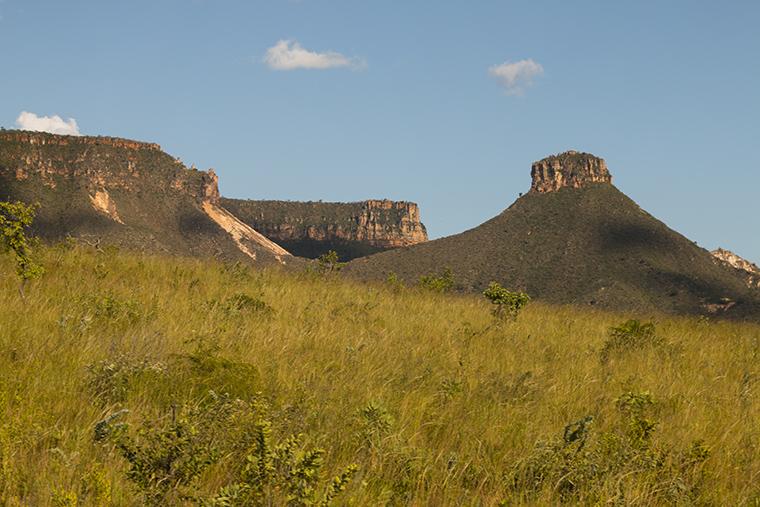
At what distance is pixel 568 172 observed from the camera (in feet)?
393

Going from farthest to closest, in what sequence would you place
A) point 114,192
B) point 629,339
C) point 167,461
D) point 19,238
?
point 114,192, point 629,339, point 19,238, point 167,461

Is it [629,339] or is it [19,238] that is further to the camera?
[629,339]

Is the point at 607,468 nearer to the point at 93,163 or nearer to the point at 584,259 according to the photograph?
the point at 584,259

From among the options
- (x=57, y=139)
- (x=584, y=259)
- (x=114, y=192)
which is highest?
(x=57, y=139)

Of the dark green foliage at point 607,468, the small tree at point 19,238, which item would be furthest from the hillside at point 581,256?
the dark green foliage at point 607,468

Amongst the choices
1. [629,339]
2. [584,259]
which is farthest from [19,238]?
[584,259]

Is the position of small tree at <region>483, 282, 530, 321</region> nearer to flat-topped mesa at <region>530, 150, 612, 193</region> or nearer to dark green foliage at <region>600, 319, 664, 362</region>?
dark green foliage at <region>600, 319, 664, 362</region>

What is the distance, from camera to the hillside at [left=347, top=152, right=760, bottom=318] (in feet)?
272

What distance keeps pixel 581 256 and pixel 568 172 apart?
2858 cm

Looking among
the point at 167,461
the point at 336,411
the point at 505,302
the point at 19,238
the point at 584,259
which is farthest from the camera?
the point at 584,259

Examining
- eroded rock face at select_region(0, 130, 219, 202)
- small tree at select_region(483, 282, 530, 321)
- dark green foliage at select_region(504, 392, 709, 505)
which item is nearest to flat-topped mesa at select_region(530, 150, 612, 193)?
eroded rock face at select_region(0, 130, 219, 202)

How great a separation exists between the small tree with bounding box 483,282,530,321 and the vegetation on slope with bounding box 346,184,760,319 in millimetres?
67164

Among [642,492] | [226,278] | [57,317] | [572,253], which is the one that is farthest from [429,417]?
[572,253]

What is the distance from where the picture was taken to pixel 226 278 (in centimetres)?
1010
